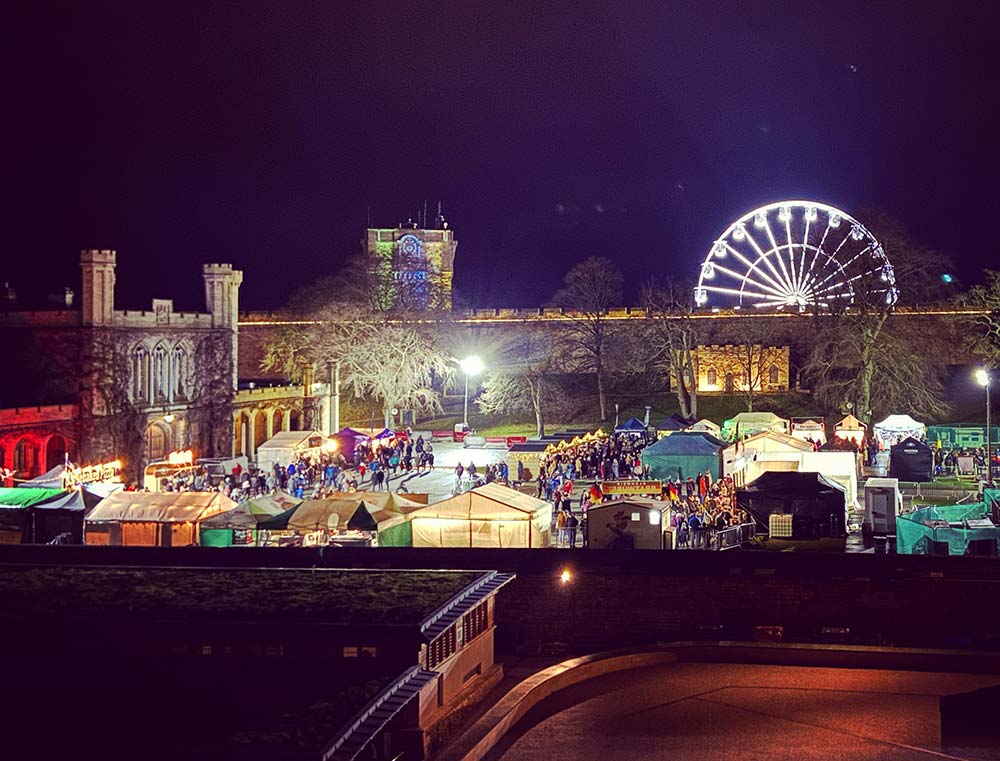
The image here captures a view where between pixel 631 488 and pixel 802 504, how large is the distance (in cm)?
454

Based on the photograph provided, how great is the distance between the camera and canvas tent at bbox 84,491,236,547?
2127cm

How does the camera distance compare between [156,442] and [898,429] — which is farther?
[156,442]

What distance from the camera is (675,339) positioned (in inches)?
2244

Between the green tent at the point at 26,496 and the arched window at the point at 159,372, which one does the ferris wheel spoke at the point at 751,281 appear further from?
the green tent at the point at 26,496

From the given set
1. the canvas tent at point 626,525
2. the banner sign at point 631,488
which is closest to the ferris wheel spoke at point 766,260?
the banner sign at point 631,488

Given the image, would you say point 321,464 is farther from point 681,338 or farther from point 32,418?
point 681,338

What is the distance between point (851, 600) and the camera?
17109 mm

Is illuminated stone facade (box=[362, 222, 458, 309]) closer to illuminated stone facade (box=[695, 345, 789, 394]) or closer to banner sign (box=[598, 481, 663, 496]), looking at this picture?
illuminated stone facade (box=[695, 345, 789, 394])

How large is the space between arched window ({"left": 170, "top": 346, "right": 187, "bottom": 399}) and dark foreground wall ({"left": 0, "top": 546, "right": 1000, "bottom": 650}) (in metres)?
30.6

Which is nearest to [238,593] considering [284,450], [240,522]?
[240,522]

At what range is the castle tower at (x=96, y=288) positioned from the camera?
4206 cm

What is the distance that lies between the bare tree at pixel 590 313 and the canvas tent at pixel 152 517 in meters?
38.7

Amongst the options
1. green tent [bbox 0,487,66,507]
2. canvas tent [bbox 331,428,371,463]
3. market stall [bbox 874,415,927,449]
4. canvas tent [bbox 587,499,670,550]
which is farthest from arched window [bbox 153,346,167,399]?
canvas tent [bbox 587,499,670,550]

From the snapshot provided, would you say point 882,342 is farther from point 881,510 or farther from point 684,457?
point 881,510
